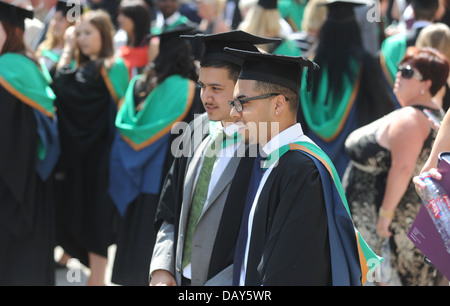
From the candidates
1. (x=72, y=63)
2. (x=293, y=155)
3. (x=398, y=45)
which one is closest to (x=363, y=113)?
(x=398, y=45)

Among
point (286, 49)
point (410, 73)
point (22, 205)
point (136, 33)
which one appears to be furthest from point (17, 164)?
point (410, 73)

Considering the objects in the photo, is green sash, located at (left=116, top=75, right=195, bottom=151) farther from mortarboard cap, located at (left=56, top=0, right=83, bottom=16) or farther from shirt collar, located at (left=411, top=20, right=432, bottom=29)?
shirt collar, located at (left=411, top=20, right=432, bottom=29)

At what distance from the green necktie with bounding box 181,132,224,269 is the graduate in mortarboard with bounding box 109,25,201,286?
1761 millimetres

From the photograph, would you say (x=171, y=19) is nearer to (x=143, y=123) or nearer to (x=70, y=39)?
(x=70, y=39)

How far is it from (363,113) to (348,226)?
2.84m

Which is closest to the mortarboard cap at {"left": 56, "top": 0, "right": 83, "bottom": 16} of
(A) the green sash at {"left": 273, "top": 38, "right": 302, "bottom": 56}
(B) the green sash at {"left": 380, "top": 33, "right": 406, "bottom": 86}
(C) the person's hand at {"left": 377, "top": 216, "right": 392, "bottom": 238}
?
(A) the green sash at {"left": 273, "top": 38, "right": 302, "bottom": 56}

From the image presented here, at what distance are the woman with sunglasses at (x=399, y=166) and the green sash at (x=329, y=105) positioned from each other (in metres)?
1.02

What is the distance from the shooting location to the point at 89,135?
217 inches

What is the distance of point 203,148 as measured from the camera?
308cm

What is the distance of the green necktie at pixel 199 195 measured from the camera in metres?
2.98

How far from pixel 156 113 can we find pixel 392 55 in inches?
74.8

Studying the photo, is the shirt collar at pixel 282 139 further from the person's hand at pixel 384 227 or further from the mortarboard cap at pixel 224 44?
the person's hand at pixel 384 227

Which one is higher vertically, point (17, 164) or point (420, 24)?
point (420, 24)
